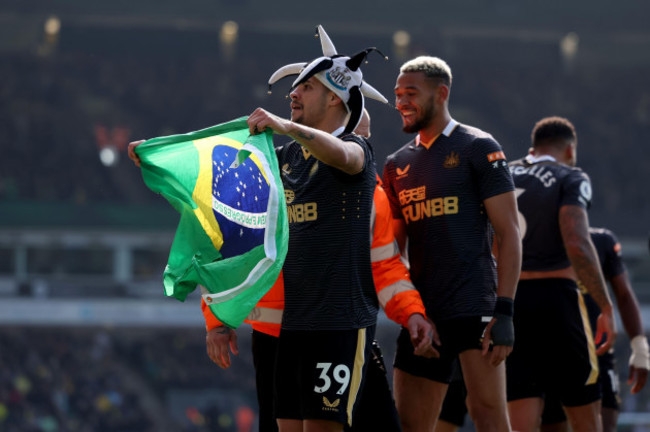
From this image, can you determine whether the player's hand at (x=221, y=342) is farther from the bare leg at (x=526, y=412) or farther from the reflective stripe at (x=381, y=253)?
the bare leg at (x=526, y=412)

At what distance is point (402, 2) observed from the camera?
1125 inches

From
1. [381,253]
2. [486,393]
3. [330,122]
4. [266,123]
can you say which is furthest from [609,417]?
[266,123]

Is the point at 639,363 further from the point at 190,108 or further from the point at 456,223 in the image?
the point at 190,108

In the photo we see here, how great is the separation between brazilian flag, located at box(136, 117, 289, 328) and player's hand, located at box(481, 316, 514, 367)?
1.06m

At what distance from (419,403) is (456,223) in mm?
799

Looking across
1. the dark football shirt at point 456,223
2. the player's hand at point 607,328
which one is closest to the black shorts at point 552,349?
the player's hand at point 607,328

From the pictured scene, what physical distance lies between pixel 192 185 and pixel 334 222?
570mm

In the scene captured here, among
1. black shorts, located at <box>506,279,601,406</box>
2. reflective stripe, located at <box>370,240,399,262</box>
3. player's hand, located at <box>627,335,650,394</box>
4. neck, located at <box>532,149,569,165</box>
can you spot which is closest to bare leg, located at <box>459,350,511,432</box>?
reflective stripe, located at <box>370,240,399,262</box>

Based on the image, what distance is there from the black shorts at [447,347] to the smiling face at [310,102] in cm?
108

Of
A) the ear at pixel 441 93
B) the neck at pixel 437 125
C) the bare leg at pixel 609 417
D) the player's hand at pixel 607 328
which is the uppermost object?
the ear at pixel 441 93

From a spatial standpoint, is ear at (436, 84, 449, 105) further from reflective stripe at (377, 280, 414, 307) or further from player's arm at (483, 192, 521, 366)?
reflective stripe at (377, 280, 414, 307)

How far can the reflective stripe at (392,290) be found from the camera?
4.01m

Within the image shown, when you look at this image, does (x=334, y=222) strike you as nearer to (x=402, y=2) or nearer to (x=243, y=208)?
(x=243, y=208)

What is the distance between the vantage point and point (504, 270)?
13.0ft
